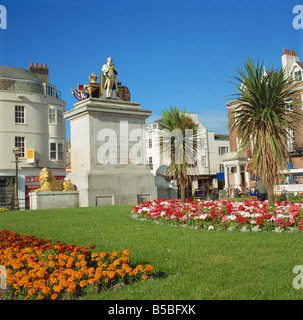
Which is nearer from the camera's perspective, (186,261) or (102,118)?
(186,261)

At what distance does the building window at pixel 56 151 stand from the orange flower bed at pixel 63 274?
129 ft

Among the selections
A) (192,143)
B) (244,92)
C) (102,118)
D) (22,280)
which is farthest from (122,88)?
(22,280)

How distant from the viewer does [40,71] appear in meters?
47.7

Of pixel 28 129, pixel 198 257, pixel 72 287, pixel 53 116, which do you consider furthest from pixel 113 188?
pixel 53 116

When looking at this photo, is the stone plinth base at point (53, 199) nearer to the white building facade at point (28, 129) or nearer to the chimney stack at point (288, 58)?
the white building facade at point (28, 129)

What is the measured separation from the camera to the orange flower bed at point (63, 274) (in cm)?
509

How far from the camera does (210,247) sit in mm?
8078

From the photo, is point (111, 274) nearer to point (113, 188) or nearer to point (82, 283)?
point (82, 283)

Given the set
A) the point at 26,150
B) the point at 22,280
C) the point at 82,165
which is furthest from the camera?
the point at 26,150

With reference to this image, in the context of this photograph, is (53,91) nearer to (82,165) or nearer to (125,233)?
(82,165)

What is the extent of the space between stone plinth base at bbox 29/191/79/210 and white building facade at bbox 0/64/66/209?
18317mm

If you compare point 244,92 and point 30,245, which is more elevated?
point 244,92

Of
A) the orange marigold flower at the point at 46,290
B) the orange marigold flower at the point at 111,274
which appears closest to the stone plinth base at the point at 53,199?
the orange marigold flower at the point at 111,274
